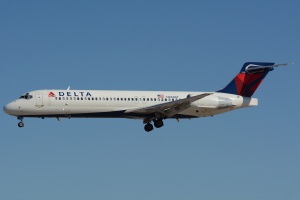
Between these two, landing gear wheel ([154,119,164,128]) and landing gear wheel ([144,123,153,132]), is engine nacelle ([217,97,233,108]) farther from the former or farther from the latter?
landing gear wheel ([144,123,153,132])

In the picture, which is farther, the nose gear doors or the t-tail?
the t-tail

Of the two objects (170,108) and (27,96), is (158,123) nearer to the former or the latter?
(170,108)

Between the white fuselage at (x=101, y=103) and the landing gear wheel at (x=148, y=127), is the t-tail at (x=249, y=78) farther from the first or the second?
the landing gear wheel at (x=148, y=127)

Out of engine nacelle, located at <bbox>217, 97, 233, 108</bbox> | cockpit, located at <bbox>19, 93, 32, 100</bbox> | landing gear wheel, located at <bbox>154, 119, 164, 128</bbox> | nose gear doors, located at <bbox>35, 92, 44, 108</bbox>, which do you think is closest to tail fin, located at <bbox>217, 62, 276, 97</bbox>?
engine nacelle, located at <bbox>217, 97, 233, 108</bbox>

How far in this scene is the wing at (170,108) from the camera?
6762cm

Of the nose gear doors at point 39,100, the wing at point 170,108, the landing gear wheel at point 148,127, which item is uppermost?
the nose gear doors at point 39,100

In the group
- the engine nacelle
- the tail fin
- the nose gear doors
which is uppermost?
the tail fin

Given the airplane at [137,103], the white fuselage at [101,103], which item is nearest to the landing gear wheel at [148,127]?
the airplane at [137,103]

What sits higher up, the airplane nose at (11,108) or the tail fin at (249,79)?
the tail fin at (249,79)

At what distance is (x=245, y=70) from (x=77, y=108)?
56.1 feet

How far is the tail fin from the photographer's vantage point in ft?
242

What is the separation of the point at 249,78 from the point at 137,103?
11691 millimetres

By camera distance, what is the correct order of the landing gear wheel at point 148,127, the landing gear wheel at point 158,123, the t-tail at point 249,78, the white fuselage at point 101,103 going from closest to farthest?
the white fuselage at point 101,103
the landing gear wheel at point 158,123
the landing gear wheel at point 148,127
the t-tail at point 249,78

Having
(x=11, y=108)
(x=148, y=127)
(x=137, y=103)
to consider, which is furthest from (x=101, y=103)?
(x=11, y=108)
